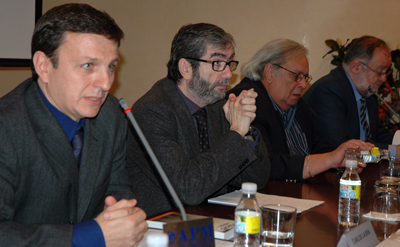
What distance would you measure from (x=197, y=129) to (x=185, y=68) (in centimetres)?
30

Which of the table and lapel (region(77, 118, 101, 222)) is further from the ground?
lapel (region(77, 118, 101, 222))

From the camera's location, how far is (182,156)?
5.81 feet

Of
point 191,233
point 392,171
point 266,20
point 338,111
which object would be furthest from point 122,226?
point 266,20

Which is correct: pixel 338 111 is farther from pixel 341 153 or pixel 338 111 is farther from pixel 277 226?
pixel 277 226

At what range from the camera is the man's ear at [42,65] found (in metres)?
1.37

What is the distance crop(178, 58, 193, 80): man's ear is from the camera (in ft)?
6.93

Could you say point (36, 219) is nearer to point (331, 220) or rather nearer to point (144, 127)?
point (144, 127)

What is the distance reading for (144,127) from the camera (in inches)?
73.7

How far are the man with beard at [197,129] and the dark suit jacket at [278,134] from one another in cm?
20

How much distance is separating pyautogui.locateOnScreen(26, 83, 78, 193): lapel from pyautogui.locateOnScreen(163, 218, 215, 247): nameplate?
52 centimetres

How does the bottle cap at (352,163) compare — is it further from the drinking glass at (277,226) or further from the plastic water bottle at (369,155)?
the plastic water bottle at (369,155)

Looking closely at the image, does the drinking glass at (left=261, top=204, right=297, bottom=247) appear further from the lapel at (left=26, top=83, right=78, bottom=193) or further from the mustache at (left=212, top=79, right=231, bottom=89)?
the mustache at (left=212, top=79, right=231, bottom=89)

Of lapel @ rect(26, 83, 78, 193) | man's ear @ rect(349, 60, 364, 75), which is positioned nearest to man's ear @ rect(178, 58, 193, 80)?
lapel @ rect(26, 83, 78, 193)

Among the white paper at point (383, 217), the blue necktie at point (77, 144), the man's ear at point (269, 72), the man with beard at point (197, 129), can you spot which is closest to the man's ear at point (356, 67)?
the man's ear at point (269, 72)
